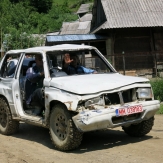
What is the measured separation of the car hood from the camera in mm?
5219

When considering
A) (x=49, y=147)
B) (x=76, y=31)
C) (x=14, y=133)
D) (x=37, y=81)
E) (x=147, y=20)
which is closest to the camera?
(x=49, y=147)

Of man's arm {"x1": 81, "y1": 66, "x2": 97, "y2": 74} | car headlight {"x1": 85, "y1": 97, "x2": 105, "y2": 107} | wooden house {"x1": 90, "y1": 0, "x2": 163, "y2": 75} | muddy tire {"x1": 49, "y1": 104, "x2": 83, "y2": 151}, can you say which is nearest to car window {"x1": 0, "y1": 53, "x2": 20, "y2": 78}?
man's arm {"x1": 81, "y1": 66, "x2": 97, "y2": 74}

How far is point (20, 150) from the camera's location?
227 inches

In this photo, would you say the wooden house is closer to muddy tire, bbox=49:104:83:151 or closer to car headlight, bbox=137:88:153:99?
car headlight, bbox=137:88:153:99

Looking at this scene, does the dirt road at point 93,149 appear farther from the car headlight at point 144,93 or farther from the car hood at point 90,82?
the car hood at point 90,82

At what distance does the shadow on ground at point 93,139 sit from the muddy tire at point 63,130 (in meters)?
0.20

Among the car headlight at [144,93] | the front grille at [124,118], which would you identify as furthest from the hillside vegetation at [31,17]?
the front grille at [124,118]

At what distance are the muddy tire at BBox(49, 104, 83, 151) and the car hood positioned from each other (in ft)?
1.11

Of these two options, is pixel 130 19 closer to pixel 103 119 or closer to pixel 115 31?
pixel 115 31

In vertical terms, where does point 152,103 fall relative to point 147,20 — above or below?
below

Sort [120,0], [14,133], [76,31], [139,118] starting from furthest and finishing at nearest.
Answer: [76,31] → [120,0] → [14,133] → [139,118]

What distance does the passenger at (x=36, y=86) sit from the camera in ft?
20.3

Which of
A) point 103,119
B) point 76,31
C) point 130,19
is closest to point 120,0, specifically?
point 130,19

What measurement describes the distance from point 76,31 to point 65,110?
29466 mm
